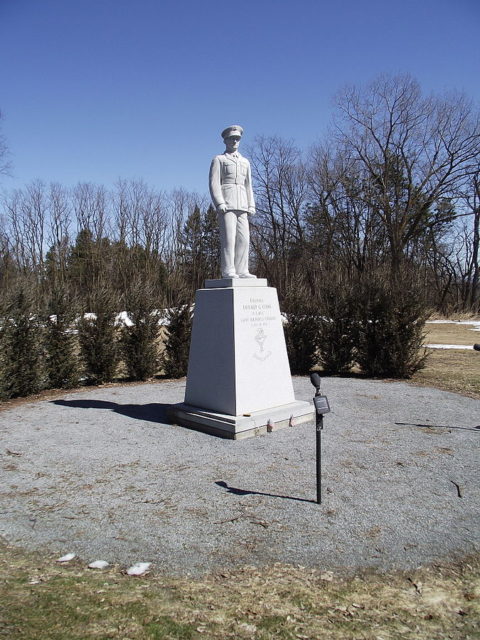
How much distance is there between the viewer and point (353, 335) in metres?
11.3

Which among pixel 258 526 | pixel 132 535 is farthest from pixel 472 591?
pixel 132 535

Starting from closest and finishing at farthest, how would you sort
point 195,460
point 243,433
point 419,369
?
1. point 195,460
2. point 243,433
3. point 419,369

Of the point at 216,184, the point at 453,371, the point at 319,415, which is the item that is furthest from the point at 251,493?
the point at 453,371

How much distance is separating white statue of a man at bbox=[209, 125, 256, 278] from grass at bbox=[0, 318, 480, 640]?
14.8ft

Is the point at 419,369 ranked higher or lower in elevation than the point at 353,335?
lower

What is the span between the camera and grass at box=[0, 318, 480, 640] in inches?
99.0

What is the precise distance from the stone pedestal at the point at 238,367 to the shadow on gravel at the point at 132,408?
0.50m

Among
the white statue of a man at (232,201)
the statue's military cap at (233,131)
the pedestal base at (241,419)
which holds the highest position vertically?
the statue's military cap at (233,131)

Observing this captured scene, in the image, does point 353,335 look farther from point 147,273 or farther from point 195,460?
point 147,273

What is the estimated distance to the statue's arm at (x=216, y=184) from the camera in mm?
6809

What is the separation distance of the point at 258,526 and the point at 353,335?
26.3 ft

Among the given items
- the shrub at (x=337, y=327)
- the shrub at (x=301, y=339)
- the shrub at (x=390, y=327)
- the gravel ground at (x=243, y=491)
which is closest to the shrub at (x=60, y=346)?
the gravel ground at (x=243, y=491)

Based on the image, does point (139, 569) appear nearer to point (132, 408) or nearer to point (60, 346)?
point (132, 408)

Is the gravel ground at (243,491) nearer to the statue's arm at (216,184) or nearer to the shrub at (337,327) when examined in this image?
the statue's arm at (216,184)
